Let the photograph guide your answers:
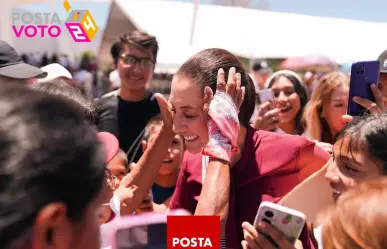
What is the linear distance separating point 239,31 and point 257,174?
871 centimetres

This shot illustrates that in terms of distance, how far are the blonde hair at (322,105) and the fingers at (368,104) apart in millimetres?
1066

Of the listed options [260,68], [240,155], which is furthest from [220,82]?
[260,68]

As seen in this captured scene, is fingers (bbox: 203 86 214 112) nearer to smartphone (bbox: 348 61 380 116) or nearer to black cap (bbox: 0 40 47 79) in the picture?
smartphone (bbox: 348 61 380 116)

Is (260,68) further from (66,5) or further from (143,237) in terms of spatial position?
(143,237)

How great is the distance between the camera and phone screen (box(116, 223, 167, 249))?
4.66 feet

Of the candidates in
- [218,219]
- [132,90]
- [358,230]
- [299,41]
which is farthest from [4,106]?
[299,41]

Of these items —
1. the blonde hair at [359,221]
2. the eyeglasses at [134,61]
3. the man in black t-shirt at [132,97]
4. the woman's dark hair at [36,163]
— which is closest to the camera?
the woman's dark hair at [36,163]

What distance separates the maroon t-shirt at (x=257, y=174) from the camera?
1806mm

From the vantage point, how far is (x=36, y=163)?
0.73 m

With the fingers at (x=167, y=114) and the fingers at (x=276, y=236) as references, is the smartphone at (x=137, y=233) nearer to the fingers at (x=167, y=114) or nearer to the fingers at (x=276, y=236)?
the fingers at (x=276, y=236)

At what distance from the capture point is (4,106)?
78cm

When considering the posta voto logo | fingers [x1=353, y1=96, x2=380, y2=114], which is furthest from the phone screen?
the posta voto logo

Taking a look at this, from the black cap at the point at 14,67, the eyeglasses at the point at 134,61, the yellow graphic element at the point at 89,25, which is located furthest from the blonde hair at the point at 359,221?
the yellow graphic element at the point at 89,25

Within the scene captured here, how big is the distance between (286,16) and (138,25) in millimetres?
4287
